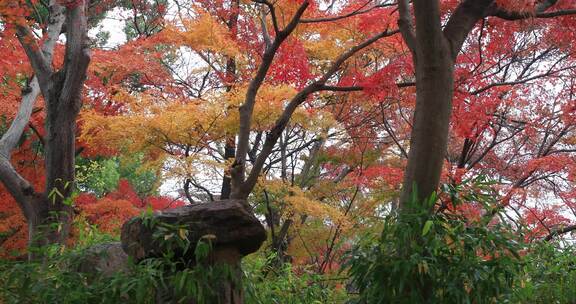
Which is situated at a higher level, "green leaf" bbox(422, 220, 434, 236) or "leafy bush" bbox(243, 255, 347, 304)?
"green leaf" bbox(422, 220, 434, 236)

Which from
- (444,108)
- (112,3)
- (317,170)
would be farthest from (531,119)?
(112,3)

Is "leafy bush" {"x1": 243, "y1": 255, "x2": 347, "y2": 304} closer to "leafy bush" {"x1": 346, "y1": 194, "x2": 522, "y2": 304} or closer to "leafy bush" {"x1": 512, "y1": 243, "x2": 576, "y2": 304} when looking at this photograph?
"leafy bush" {"x1": 346, "y1": 194, "x2": 522, "y2": 304}

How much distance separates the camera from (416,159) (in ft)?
11.7

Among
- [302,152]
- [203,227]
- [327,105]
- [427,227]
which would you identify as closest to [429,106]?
[427,227]

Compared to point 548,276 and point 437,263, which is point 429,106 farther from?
point 548,276

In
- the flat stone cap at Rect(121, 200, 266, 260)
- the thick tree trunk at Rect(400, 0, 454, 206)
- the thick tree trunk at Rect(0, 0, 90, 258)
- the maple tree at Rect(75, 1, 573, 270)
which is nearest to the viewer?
the flat stone cap at Rect(121, 200, 266, 260)

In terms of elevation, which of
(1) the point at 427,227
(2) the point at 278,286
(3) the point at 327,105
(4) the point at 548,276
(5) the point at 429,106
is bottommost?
(2) the point at 278,286

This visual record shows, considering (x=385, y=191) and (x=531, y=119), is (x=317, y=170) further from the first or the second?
(x=531, y=119)

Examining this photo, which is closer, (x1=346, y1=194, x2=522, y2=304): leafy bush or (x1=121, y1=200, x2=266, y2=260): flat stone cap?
(x1=346, y1=194, x2=522, y2=304): leafy bush

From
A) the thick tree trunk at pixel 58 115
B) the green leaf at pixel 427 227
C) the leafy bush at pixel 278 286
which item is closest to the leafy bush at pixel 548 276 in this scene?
the green leaf at pixel 427 227

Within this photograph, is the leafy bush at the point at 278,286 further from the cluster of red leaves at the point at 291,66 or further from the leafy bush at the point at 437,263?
the cluster of red leaves at the point at 291,66

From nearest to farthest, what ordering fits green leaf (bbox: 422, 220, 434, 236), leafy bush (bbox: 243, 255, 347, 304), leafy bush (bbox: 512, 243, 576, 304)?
1. green leaf (bbox: 422, 220, 434, 236)
2. leafy bush (bbox: 512, 243, 576, 304)
3. leafy bush (bbox: 243, 255, 347, 304)

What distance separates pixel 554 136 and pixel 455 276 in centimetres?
745

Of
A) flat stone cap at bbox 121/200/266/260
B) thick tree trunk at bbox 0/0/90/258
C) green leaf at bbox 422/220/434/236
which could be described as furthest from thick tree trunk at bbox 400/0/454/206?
thick tree trunk at bbox 0/0/90/258
